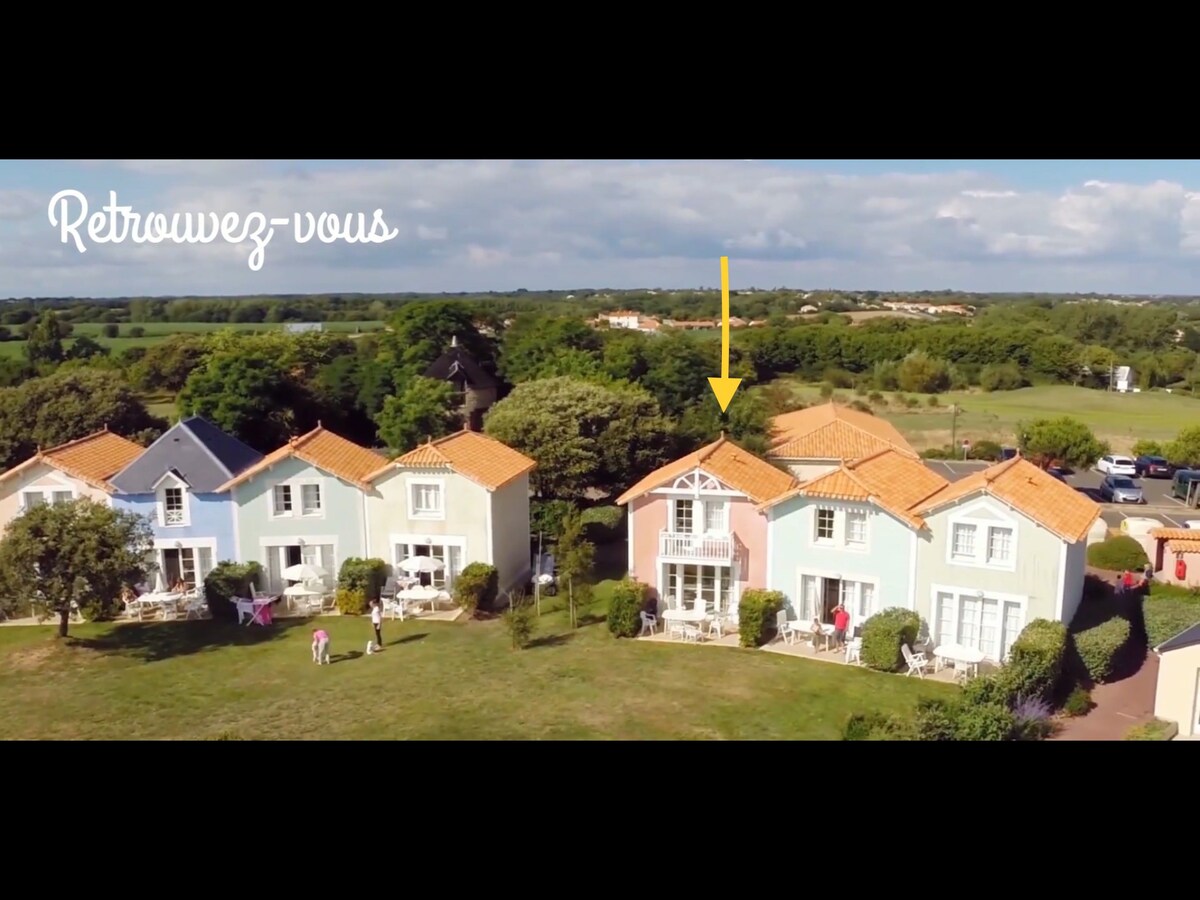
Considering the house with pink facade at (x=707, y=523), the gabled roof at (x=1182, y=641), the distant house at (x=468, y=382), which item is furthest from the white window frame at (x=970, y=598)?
the distant house at (x=468, y=382)

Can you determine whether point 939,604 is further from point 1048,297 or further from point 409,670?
point 409,670

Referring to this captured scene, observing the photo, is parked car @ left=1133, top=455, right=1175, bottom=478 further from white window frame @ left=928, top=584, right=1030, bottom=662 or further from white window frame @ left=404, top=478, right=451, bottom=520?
white window frame @ left=404, top=478, right=451, bottom=520

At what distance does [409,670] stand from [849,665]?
167 inches

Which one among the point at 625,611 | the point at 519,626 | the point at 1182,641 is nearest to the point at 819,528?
the point at 625,611

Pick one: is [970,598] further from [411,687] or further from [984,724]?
[411,687]

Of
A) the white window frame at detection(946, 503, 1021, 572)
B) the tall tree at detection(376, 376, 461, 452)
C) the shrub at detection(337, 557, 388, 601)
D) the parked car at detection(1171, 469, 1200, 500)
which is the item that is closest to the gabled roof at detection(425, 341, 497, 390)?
the tall tree at detection(376, 376, 461, 452)

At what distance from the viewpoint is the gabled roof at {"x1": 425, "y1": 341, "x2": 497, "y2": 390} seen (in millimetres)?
12039

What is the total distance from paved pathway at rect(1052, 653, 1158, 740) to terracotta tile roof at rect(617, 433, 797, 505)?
3442mm

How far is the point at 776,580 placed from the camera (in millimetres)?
10336

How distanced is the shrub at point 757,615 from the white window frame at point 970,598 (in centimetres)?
149

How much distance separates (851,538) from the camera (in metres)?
10.1
